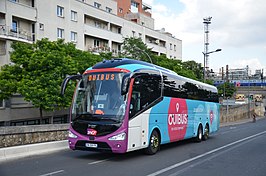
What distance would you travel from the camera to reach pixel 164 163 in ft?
37.9

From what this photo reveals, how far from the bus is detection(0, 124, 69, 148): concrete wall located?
274 cm

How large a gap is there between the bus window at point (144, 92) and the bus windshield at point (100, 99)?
0.59 m

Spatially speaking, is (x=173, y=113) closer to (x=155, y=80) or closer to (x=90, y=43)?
(x=155, y=80)

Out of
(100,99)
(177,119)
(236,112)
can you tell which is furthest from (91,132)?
(236,112)

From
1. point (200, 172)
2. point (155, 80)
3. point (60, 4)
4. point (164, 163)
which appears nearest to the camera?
point (200, 172)

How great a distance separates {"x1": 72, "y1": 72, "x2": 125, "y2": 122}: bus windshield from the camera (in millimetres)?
11586

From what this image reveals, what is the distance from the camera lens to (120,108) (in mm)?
11570

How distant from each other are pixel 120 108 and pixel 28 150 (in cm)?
408

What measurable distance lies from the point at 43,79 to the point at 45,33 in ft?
41.9

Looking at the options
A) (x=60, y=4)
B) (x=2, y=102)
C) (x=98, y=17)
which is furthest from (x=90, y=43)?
(x=2, y=102)

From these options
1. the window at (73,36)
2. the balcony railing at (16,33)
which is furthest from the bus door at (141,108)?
the window at (73,36)

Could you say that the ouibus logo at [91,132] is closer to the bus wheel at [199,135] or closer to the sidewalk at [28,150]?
the sidewalk at [28,150]

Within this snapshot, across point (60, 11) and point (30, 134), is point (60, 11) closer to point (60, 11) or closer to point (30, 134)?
point (60, 11)

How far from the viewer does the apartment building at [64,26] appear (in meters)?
33.2
